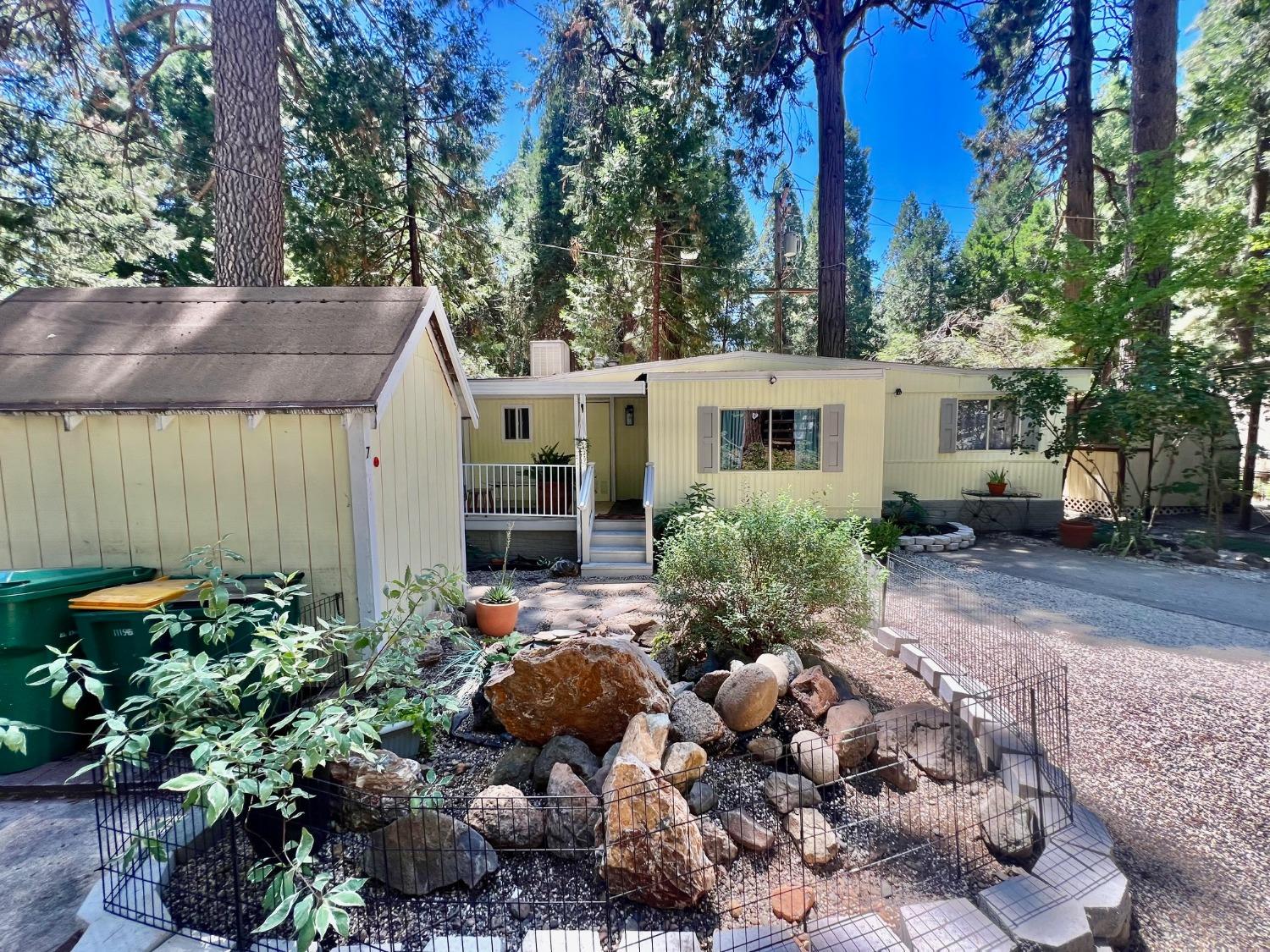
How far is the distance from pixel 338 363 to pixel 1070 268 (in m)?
12.1

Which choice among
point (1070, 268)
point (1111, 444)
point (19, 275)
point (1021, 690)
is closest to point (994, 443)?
point (1111, 444)

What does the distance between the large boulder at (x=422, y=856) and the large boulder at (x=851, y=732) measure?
209 cm

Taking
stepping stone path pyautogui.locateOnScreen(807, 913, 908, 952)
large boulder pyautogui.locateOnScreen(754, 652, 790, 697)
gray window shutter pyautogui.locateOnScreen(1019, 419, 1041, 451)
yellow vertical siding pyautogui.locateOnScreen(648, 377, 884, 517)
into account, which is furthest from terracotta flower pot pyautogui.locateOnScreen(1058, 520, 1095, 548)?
stepping stone path pyautogui.locateOnScreen(807, 913, 908, 952)

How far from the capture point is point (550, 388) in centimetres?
1008

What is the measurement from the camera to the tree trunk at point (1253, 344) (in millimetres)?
9219

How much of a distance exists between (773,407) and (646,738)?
780cm

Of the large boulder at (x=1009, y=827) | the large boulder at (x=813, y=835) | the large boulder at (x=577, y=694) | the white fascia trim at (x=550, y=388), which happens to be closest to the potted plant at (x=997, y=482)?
the white fascia trim at (x=550, y=388)

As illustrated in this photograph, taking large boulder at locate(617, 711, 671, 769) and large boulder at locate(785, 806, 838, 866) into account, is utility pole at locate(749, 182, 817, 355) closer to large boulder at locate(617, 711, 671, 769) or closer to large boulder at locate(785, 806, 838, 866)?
large boulder at locate(617, 711, 671, 769)

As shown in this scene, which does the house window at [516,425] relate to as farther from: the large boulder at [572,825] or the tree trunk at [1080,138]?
the tree trunk at [1080,138]

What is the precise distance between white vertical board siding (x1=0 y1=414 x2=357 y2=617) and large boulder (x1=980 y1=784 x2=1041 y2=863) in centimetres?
445

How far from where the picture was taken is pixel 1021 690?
11.9 ft

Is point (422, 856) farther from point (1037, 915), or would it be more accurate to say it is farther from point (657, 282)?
point (657, 282)

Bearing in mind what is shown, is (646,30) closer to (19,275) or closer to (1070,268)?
(1070,268)

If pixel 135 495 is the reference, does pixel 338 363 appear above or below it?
above
